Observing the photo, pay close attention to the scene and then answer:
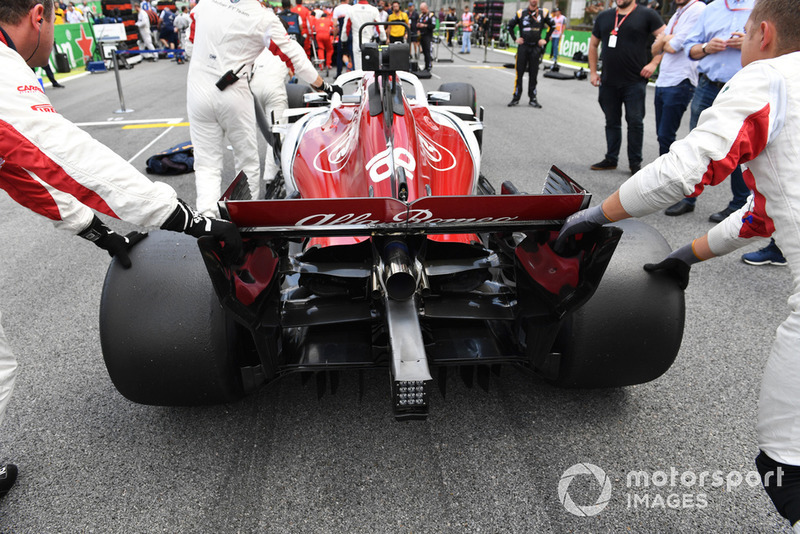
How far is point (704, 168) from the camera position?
5.21 ft

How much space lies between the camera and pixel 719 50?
4742 millimetres

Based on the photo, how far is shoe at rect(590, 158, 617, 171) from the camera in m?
6.71

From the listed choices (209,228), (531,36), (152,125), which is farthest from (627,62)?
(152,125)

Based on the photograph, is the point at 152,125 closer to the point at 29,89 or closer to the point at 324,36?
the point at 29,89

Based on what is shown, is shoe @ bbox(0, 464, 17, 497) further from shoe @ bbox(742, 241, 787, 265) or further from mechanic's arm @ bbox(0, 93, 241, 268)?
shoe @ bbox(742, 241, 787, 265)

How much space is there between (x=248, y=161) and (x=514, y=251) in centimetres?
326

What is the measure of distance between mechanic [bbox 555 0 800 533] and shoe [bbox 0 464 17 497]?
2549mm

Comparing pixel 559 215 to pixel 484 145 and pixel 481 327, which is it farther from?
pixel 484 145

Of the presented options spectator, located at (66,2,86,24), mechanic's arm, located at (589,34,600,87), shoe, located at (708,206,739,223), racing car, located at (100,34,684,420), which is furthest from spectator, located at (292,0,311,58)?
racing car, located at (100,34,684,420)

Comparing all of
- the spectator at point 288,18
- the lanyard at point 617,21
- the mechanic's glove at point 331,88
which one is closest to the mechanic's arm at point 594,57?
the lanyard at point 617,21

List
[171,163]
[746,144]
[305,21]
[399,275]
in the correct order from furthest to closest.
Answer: [305,21]
[171,163]
[399,275]
[746,144]

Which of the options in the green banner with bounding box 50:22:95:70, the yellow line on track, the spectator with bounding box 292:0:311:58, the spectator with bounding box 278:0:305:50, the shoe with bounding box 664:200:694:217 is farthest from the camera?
the green banner with bounding box 50:22:95:70

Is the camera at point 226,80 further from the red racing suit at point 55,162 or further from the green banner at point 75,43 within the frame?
the green banner at point 75,43

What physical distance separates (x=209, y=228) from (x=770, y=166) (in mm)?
1816
